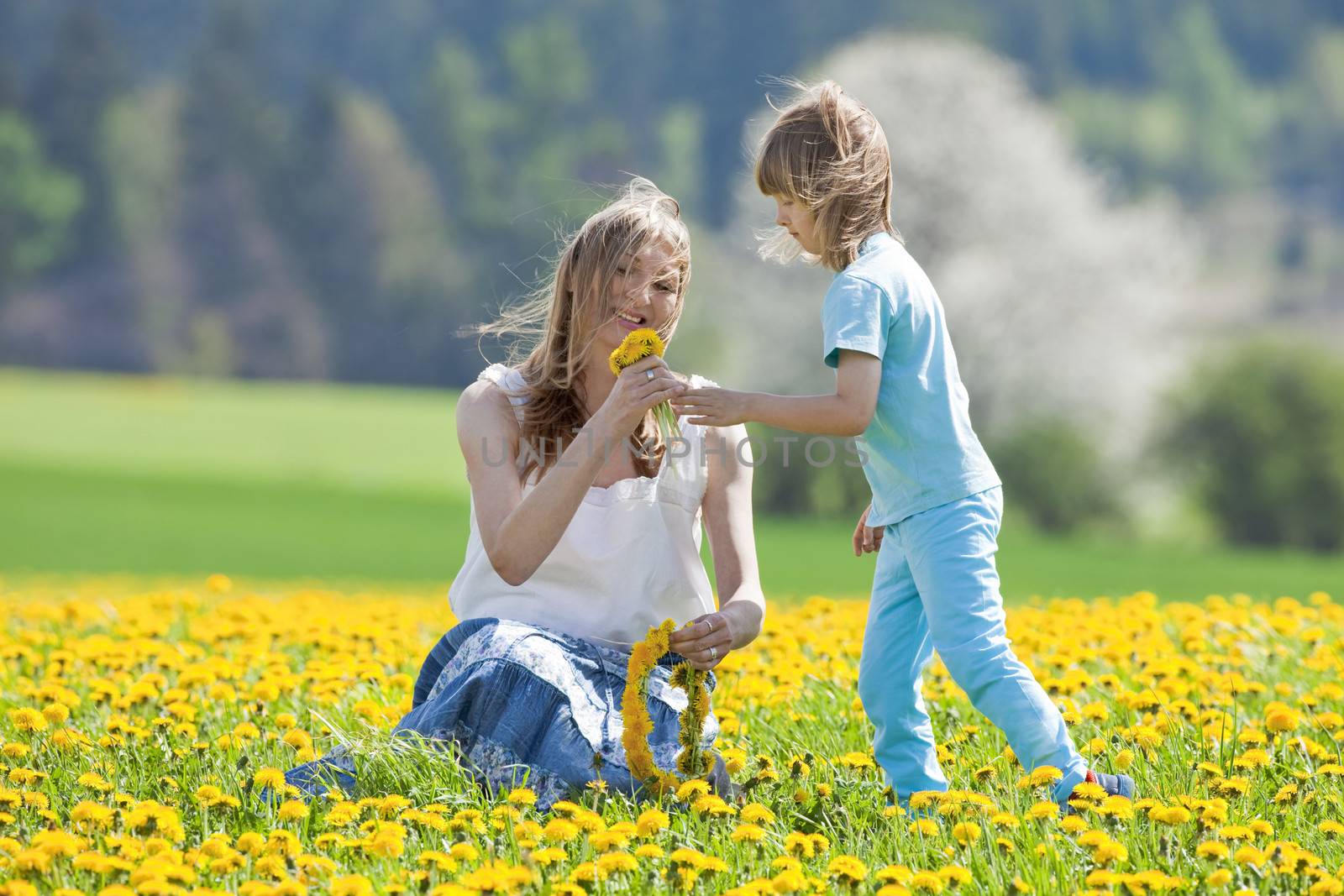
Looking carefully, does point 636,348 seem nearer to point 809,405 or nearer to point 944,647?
point 809,405

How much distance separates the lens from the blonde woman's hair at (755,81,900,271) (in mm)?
3277

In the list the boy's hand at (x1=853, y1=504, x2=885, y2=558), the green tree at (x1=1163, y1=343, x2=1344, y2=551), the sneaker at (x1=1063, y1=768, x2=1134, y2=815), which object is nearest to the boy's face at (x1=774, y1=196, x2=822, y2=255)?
the boy's hand at (x1=853, y1=504, x2=885, y2=558)

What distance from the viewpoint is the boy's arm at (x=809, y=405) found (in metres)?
2.94

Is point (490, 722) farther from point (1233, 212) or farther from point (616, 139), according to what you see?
point (1233, 212)

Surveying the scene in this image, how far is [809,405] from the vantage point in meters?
3.02

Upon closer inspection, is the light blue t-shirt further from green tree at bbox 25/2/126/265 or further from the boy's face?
green tree at bbox 25/2/126/265

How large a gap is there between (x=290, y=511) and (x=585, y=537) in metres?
20.4

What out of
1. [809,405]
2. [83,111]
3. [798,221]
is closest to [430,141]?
[83,111]

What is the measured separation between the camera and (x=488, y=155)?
53188 millimetres

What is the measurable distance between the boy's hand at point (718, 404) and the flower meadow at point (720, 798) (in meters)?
0.80

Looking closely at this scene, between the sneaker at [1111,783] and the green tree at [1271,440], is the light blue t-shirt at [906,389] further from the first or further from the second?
the green tree at [1271,440]

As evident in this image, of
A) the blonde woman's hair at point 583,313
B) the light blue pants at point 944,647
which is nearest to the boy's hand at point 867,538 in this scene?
the light blue pants at point 944,647

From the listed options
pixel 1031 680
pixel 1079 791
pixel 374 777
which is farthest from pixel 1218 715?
pixel 374 777

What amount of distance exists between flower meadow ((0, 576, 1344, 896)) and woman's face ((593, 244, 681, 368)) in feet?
3.50
